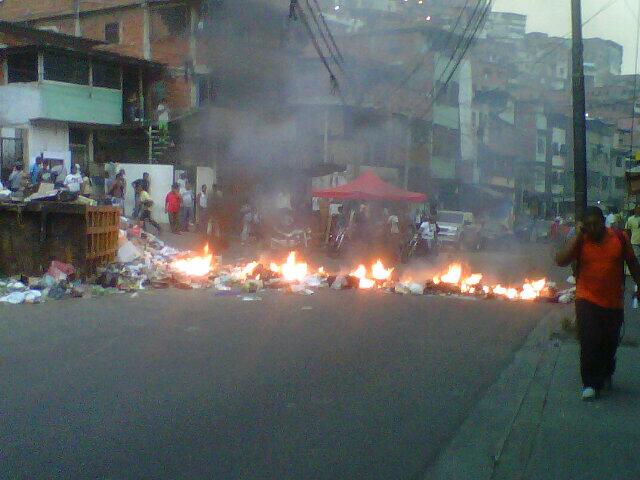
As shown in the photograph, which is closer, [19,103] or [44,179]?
[44,179]

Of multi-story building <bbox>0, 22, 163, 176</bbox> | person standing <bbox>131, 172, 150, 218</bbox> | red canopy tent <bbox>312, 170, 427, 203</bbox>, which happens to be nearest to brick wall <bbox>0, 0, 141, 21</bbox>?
multi-story building <bbox>0, 22, 163, 176</bbox>

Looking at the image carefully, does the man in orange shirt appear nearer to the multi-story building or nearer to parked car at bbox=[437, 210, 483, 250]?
the multi-story building

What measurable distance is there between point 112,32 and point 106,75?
198 inches

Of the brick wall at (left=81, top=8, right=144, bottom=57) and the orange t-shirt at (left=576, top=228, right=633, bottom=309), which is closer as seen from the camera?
the orange t-shirt at (left=576, top=228, right=633, bottom=309)

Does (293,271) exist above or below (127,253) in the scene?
below

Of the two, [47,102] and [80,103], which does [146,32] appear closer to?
[80,103]

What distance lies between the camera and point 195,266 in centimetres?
1481

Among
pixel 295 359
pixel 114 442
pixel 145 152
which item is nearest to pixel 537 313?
pixel 295 359

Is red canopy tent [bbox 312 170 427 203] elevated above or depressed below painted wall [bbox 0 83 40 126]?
below

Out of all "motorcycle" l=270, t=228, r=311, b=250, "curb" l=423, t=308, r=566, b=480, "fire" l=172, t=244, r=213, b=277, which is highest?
"motorcycle" l=270, t=228, r=311, b=250

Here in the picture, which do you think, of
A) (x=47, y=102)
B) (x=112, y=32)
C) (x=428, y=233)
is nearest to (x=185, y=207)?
(x=47, y=102)

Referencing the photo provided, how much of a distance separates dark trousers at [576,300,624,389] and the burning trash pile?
6733mm

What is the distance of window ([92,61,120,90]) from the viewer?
2581cm

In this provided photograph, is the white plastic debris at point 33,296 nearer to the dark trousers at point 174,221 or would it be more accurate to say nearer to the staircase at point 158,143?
the dark trousers at point 174,221
